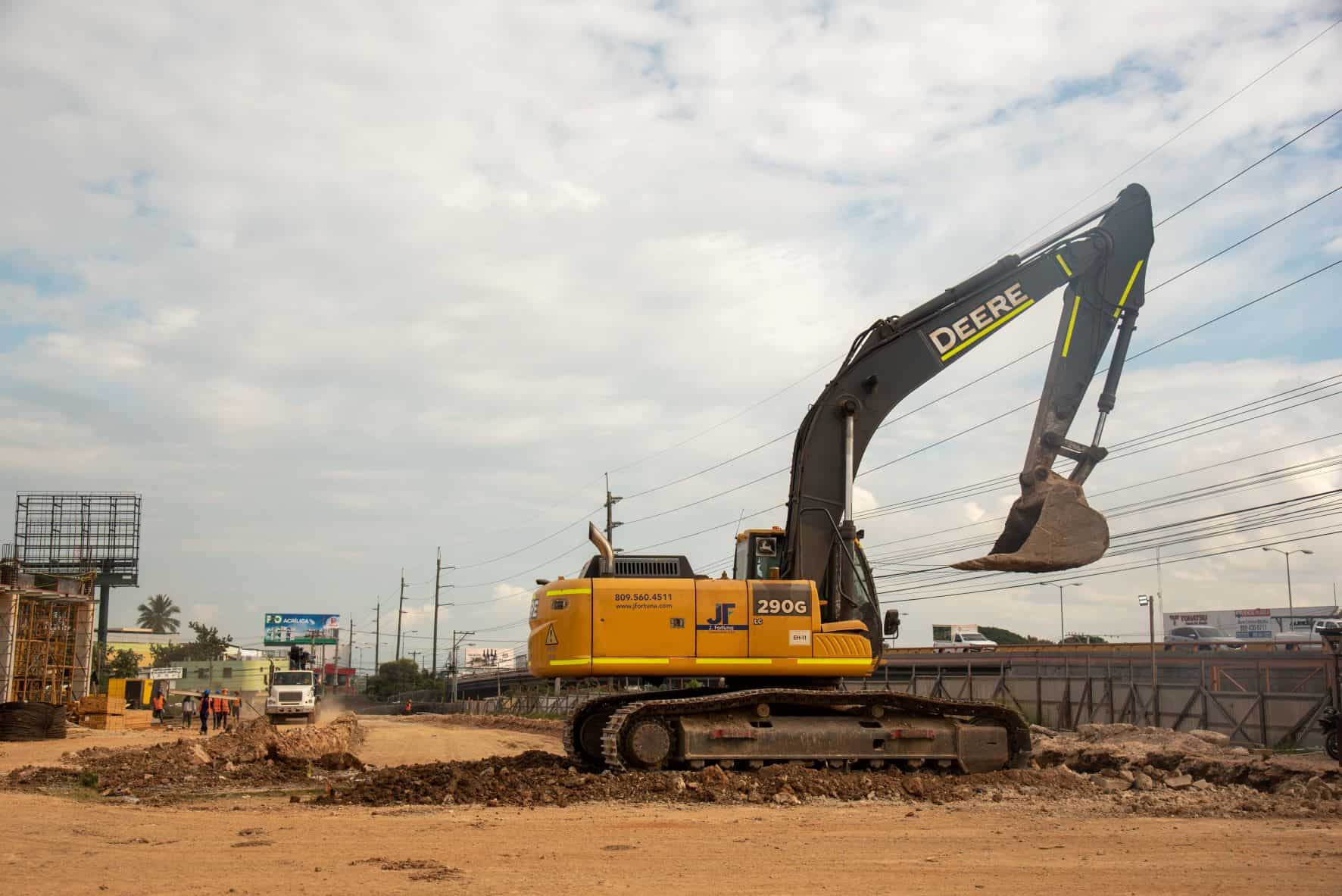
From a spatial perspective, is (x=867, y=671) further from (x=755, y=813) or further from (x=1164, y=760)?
(x=1164, y=760)

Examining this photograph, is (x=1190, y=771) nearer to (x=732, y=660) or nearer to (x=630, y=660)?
(x=732, y=660)

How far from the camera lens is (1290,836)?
10984 millimetres

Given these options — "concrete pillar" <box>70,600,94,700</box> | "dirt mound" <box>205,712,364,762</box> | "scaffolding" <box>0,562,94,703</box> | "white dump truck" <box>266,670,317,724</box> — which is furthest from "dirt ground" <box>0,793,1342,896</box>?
"concrete pillar" <box>70,600,94,700</box>

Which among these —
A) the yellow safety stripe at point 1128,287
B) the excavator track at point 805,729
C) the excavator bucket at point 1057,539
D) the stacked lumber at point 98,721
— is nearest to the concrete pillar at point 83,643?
the stacked lumber at point 98,721

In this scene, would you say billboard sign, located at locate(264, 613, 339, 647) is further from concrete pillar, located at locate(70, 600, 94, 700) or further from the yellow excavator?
the yellow excavator

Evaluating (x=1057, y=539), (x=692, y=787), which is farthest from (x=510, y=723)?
(x=1057, y=539)

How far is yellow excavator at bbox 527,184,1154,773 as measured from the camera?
15.0 meters

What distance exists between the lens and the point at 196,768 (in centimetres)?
1958

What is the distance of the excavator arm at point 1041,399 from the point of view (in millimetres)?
15148

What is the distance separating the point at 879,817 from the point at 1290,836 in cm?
398

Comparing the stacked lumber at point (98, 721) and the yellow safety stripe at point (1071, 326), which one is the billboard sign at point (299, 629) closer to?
the stacked lumber at point (98, 721)

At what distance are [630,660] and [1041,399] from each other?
7.01 metres

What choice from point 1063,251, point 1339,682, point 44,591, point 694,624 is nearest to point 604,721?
point 694,624

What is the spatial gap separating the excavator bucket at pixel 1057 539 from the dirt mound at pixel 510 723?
77.7 ft
